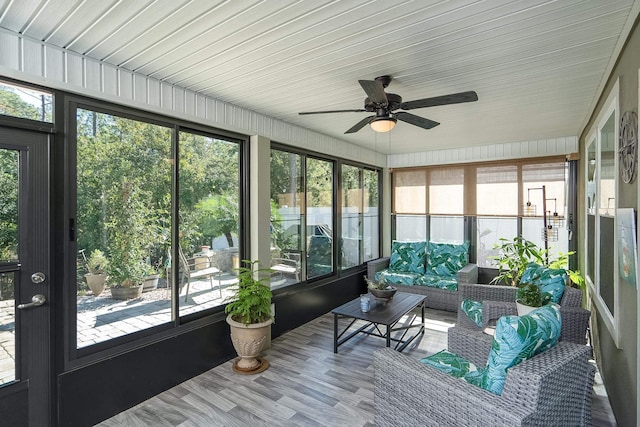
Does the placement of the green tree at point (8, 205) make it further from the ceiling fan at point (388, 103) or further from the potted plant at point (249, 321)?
the ceiling fan at point (388, 103)

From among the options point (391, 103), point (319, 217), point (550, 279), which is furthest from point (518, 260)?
point (391, 103)

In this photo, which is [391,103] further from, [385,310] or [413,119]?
[385,310]

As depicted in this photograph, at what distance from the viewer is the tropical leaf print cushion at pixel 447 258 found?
5.17 m

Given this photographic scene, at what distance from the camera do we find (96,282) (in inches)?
97.7

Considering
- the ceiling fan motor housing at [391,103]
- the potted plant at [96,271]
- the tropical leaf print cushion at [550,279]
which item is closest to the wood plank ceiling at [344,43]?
the ceiling fan motor housing at [391,103]

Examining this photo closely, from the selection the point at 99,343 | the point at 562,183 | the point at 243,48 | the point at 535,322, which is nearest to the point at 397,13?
the point at 243,48

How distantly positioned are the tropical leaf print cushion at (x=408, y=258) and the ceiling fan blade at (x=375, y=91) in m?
3.65

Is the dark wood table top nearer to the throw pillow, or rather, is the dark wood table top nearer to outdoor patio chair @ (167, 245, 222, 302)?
outdoor patio chair @ (167, 245, 222, 302)

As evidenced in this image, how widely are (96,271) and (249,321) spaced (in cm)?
130

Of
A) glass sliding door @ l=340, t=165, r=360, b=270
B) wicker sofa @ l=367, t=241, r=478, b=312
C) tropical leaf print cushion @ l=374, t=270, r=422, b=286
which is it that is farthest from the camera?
glass sliding door @ l=340, t=165, r=360, b=270

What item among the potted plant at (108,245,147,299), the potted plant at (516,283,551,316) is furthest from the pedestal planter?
the potted plant at (516,283,551,316)

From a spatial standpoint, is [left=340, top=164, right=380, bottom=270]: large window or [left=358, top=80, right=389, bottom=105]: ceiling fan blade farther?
[left=340, top=164, right=380, bottom=270]: large window

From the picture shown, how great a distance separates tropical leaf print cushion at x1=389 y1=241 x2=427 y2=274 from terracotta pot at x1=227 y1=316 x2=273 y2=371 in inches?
120

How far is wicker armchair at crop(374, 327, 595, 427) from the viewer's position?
1452 mm
